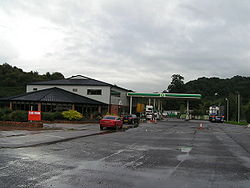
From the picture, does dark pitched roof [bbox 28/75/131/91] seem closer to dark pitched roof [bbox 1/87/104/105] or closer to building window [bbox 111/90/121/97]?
building window [bbox 111/90/121/97]

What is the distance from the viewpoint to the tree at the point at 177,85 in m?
148

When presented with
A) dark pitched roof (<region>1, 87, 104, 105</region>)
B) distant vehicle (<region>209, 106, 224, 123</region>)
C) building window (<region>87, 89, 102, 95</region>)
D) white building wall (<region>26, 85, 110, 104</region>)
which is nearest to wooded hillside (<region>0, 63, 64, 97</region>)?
white building wall (<region>26, 85, 110, 104</region>)

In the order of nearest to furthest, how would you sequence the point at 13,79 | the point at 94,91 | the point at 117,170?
the point at 117,170 → the point at 94,91 → the point at 13,79

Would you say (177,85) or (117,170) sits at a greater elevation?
(177,85)

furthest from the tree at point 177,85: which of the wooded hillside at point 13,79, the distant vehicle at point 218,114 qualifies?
the distant vehicle at point 218,114

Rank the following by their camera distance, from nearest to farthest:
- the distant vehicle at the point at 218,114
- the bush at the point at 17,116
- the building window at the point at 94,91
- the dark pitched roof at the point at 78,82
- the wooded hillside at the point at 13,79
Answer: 1. the bush at the point at 17,116
2. the building window at the point at 94,91
3. the dark pitched roof at the point at 78,82
4. the distant vehicle at the point at 218,114
5. the wooded hillside at the point at 13,79

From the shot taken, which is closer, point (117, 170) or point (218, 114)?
point (117, 170)

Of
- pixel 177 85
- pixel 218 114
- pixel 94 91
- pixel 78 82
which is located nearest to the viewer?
pixel 94 91

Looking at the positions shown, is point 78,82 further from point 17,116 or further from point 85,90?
point 17,116

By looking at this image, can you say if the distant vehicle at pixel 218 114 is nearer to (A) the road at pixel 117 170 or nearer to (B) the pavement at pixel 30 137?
(B) the pavement at pixel 30 137

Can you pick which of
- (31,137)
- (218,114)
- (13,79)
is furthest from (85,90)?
(13,79)

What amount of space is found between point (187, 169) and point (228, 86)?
116 meters

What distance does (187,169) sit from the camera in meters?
9.51

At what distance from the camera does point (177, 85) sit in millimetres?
150625
